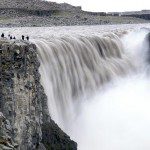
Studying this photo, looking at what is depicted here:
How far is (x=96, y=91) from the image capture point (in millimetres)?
36125

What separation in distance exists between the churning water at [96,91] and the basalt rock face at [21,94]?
5490mm

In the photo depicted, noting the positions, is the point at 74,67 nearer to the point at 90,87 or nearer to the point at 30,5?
the point at 90,87

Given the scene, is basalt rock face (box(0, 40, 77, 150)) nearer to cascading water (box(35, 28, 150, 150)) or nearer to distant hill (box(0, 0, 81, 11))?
cascading water (box(35, 28, 150, 150))

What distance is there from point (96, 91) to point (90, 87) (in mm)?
1266

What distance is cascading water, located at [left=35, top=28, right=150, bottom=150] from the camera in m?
29.5

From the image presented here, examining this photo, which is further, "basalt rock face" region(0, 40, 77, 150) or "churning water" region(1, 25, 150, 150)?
"churning water" region(1, 25, 150, 150)

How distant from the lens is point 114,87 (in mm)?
39750

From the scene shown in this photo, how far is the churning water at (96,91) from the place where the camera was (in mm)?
29766

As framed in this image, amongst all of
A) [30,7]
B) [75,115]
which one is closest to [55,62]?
[75,115]

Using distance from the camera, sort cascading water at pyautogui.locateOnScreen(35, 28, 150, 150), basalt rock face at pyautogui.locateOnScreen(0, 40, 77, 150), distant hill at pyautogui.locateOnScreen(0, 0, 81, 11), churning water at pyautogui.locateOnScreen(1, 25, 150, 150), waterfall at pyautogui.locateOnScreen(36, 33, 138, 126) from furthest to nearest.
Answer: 1. distant hill at pyautogui.locateOnScreen(0, 0, 81, 11)
2. churning water at pyautogui.locateOnScreen(1, 25, 150, 150)
3. cascading water at pyautogui.locateOnScreen(35, 28, 150, 150)
4. waterfall at pyautogui.locateOnScreen(36, 33, 138, 126)
5. basalt rock face at pyautogui.locateOnScreen(0, 40, 77, 150)

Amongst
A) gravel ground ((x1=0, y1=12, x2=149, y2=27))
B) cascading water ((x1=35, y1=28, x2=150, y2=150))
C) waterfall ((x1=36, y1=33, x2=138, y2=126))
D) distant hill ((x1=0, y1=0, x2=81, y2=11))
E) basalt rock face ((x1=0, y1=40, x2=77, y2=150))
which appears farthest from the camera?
distant hill ((x1=0, y1=0, x2=81, y2=11))

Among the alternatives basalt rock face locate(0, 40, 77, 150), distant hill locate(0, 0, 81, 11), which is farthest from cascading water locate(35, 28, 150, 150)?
distant hill locate(0, 0, 81, 11)

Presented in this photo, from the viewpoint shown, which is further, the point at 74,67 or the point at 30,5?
the point at 30,5

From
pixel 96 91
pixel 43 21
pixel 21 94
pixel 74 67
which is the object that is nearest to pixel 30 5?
pixel 43 21
